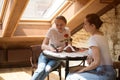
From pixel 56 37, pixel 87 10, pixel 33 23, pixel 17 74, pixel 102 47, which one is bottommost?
pixel 17 74

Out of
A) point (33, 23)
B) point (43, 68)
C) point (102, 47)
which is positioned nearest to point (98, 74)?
point (102, 47)

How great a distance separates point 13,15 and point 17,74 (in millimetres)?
1437

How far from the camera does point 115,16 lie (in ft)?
15.5

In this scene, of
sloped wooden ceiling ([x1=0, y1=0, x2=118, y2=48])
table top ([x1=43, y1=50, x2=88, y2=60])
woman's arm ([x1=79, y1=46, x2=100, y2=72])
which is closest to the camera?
woman's arm ([x1=79, y1=46, x2=100, y2=72])

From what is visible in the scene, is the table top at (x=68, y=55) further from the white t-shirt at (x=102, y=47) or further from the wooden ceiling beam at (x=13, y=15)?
the wooden ceiling beam at (x=13, y=15)

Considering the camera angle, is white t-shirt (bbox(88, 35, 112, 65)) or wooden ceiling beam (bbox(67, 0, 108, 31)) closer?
white t-shirt (bbox(88, 35, 112, 65))

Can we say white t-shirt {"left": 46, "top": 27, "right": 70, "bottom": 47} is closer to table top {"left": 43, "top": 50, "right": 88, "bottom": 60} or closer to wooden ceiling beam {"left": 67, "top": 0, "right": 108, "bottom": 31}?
table top {"left": 43, "top": 50, "right": 88, "bottom": 60}

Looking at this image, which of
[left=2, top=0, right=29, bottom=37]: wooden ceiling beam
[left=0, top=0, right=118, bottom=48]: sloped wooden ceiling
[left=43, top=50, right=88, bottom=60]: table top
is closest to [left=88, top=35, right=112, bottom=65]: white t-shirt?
[left=43, top=50, right=88, bottom=60]: table top

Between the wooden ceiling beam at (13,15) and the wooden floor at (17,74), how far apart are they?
79cm

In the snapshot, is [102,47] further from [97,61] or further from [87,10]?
[87,10]

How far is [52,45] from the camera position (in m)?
3.27

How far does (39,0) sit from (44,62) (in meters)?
1.59

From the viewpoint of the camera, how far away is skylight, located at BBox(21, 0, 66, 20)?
175 inches

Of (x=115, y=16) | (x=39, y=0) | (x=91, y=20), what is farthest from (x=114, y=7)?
(x=91, y=20)
